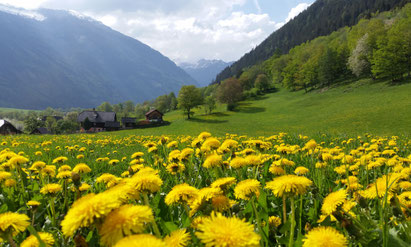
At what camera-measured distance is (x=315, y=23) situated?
147375 millimetres

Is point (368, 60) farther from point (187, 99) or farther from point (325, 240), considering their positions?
point (325, 240)

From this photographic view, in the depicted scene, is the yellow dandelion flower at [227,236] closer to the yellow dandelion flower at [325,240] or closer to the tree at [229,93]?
the yellow dandelion flower at [325,240]

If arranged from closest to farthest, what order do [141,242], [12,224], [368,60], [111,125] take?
[141,242], [12,224], [368,60], [111,125]

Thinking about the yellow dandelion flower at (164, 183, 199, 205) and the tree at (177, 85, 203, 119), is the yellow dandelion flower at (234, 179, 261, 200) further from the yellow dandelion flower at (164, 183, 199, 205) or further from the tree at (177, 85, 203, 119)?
the tree at (177, 85, 203, 119)

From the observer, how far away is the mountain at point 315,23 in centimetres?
11976

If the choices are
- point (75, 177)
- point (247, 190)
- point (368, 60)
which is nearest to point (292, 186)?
point (247, 190)

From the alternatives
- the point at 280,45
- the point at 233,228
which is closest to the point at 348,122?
the point at 233,228

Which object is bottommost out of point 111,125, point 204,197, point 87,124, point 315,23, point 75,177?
point 111,125

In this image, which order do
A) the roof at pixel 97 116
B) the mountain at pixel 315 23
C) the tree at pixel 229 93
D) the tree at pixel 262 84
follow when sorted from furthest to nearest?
the mountain at pixel 315 23, the tree at pixel 262 84, the roof at pixel 97 116, the tree at pixel 229 93

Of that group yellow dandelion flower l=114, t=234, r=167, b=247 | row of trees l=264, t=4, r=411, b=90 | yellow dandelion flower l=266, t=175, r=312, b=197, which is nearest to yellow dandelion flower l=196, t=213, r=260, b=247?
Answer: yellow dandelion flower l=114, t=234, r=167, b=247

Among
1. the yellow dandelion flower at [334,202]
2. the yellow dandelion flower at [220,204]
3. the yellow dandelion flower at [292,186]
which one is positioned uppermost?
the yellow dandelion flower at [292,186]

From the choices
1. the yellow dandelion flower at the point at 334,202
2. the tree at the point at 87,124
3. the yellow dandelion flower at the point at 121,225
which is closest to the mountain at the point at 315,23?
the tree at the point at 87,124

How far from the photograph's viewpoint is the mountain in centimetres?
11976

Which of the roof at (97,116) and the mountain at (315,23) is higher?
the mountain at (315,23)
